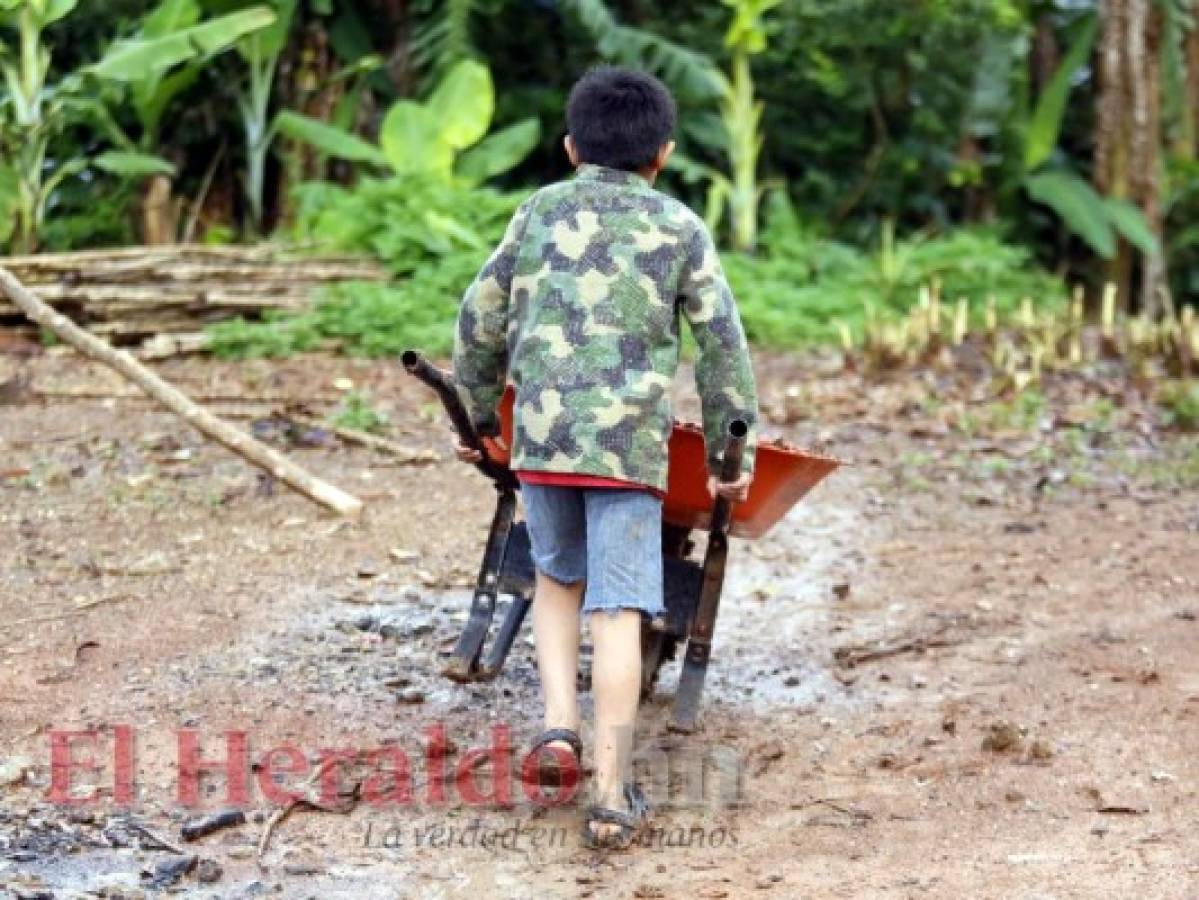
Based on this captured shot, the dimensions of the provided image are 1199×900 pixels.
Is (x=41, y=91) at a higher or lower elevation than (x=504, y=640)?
higher

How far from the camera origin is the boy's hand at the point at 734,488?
161 inches

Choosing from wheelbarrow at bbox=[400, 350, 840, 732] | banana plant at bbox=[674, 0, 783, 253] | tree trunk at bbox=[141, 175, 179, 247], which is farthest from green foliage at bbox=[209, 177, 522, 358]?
wheelbarrow at bbox=[400, 350, 840, 732]

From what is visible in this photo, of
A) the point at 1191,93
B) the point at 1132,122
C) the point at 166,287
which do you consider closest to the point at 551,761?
the point at 166,287

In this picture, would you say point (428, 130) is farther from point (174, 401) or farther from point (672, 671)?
point (672, 671)

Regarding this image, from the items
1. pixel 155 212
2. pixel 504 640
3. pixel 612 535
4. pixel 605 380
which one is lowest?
pixel 504 640

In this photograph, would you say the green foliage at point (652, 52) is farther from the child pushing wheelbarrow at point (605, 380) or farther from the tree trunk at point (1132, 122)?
the child pushing wheelbarrow at point (605, 380)

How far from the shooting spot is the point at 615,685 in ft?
13.2

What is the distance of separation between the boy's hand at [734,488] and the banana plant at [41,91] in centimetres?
724

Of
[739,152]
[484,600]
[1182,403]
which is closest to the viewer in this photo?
[484,600]

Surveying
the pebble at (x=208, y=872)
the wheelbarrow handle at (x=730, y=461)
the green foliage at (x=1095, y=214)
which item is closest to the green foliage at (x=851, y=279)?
the green foliage at (x=1095, y=214)

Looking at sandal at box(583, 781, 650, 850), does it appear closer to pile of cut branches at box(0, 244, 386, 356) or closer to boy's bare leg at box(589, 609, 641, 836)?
boy's bare leg at box(589, 609, 641, 836)

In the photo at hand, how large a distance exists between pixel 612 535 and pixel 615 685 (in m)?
0.34

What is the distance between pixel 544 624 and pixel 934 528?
3477 mm

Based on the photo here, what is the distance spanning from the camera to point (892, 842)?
4.04 metres
